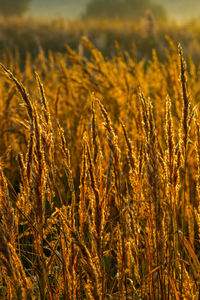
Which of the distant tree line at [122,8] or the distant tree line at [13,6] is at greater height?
the distant tree line at [122,8]

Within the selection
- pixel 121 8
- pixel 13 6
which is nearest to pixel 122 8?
pixel 121 8

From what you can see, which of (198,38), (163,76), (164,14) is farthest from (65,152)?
(164,14)

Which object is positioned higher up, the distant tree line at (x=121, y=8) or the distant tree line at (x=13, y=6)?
the distant tree line at (x=121, y=8)

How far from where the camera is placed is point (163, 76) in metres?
2.86

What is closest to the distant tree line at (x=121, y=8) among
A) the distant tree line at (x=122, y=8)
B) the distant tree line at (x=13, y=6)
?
the distant tree line at (x=122, y=8)

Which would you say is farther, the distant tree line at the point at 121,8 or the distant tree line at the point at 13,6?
the distant tree line at the point at 121,8

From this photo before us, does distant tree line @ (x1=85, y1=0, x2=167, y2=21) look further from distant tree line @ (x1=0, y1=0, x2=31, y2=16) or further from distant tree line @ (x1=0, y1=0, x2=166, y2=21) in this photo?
distant tree line @ (x1=0, y1=0, x2=31, y2=16)

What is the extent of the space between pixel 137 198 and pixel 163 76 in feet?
6.65

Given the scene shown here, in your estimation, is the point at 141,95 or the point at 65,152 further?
the point at 65,152

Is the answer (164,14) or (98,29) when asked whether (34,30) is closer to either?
(98,29)

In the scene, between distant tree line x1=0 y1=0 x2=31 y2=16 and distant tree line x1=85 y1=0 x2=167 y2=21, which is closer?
distant tree line x1=0 y1=0 x2=31 y2=16

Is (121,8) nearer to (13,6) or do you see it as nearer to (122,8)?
(122,8)

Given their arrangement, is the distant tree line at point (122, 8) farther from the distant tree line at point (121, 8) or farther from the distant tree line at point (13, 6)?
the distant tree line at point (13, 6)

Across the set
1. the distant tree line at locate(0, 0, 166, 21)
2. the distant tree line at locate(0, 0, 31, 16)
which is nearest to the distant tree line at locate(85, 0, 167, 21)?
the distant tree line at locate(0, 0, 166, 21)
